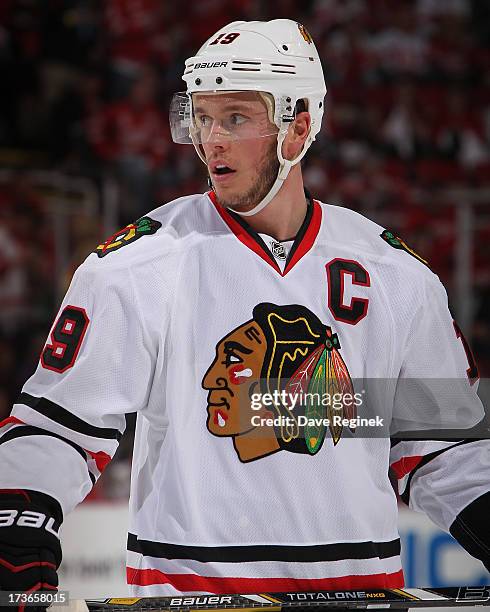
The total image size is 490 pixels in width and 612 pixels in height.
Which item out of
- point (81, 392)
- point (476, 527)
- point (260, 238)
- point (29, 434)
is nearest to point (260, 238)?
point (260, 238)

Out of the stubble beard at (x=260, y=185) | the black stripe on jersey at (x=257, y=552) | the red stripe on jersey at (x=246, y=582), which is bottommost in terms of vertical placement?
the red stripe on jersey at (x=246, y=582)

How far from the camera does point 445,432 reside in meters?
1.78

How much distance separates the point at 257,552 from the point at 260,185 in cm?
61

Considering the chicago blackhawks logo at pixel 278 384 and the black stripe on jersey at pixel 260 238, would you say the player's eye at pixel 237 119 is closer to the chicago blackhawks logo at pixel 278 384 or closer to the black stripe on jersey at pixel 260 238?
the black stripe on jersey at pixel 260 238

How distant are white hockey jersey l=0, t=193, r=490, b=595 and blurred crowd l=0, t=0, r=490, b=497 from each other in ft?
5.34

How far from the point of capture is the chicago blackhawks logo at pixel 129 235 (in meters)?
1.67

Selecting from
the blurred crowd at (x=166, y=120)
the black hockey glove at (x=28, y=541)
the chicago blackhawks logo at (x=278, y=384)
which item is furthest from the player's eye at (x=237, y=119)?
the blurred crowd at (x=166, y=120)

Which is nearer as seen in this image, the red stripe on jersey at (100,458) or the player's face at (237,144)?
the red stripe on jersey at (100,458)

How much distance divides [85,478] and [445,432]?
63 centimetres

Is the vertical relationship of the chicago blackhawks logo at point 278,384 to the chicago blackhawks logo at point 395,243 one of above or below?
below

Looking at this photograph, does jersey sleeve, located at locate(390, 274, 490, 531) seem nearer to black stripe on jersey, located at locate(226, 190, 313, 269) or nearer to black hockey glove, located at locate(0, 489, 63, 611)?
black stripe on jersey, located at locate(226, 190, 313, 269)

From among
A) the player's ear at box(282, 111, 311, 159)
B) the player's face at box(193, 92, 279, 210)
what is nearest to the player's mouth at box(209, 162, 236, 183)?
the player's face at box(193, 92, 279, 210)

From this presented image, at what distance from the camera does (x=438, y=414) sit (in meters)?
1.79

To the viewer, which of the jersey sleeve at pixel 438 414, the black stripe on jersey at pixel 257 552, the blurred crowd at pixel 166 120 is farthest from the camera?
the blurred crowd at pixel 166 120
